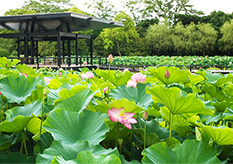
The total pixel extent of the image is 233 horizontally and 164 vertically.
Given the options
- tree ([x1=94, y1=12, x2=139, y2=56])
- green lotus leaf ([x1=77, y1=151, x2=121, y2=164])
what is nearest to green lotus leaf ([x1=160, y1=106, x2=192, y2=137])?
green lotus leaf ([x1=77, y1=151, x2=121, y2=164])

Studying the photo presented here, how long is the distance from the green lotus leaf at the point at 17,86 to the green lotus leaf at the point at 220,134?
2.67 feet

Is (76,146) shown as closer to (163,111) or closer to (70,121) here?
(70,121)

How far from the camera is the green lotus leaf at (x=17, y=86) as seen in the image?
113 cm

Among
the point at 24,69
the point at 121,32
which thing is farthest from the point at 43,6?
the point at 24,69

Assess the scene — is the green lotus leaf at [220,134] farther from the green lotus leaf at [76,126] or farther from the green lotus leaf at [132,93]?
the green lotus leaf at [132,93]

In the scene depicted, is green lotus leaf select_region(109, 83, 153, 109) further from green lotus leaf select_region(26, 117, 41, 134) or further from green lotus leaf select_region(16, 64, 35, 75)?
green lotus leaf select_region(16, 64, 35, 75)

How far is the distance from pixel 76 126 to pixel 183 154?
30 centimetres

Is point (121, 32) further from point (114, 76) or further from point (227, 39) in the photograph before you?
point (114, 76)

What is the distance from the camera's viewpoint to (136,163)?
2.09 ft

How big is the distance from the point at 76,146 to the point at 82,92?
9.9 inches

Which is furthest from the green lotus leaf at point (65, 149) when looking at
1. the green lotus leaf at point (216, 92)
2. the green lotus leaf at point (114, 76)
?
the green lotus leaf at point (216, 92)

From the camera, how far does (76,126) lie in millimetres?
710

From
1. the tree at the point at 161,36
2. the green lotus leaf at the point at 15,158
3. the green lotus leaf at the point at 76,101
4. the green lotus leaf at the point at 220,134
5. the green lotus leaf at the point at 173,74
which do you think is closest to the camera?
the green lotus leaf at the point at 220,134

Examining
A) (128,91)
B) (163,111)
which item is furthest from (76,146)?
(128,91)
